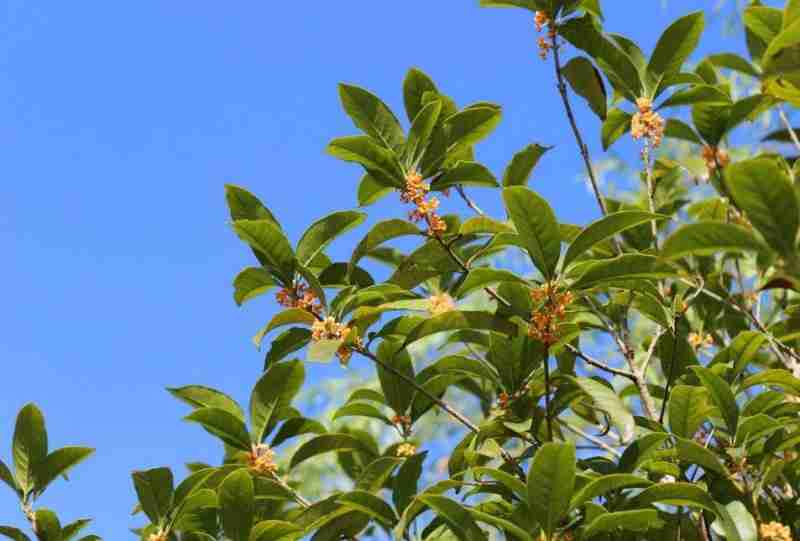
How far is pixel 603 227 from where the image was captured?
90.5 inches

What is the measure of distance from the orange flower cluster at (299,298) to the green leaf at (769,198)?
1.40 meters

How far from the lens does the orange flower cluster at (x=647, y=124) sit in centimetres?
292

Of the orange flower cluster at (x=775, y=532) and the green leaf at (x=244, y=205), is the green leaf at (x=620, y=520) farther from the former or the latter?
the green leaf at (x=244, y=205)

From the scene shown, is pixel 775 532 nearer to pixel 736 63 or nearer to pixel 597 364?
pixel 597 364

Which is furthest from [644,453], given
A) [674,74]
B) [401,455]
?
[674,74]

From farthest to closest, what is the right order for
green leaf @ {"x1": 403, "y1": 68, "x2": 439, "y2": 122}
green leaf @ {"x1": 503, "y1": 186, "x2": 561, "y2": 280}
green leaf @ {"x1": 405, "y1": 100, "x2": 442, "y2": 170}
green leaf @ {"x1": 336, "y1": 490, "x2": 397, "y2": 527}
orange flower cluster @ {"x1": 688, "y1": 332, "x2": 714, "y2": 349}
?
orange flower cluster @ {"x1": 688, "y1": 332, "x2": 714, "y2": 349}
green leaf @ {"x1": 403, "y1": 68, "x2": 439, "y2": 122}
green leaf @ {"x1": 405, "y1": 100, "x2": 442, "y2": 170}
green leaf @ {"x1": 336, "y1": 490, "x2": 397, "y2": 527}
green leaf @ {"x1": 503, "y1": 186, "x2": 561, "y2": 280}

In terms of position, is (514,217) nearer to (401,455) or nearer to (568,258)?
(568,258)

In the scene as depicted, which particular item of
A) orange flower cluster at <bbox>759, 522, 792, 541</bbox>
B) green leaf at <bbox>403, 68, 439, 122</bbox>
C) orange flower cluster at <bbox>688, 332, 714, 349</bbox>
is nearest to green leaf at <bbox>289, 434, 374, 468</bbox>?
green leaf at <bbox>403, 68, 439, 122</bbox>

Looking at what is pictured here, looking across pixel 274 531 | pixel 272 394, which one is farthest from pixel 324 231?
pixel 274 531

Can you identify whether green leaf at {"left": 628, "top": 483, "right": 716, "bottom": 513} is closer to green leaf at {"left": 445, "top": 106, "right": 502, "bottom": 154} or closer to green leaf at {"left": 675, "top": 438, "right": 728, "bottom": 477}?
green leaf at {"left": 675, "top": 438, "right": 728, "bottom": 477}

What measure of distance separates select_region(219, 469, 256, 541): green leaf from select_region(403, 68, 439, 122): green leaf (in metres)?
1.14

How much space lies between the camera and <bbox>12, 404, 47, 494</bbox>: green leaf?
9.37 feet

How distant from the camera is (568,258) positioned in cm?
234

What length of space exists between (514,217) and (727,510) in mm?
930
